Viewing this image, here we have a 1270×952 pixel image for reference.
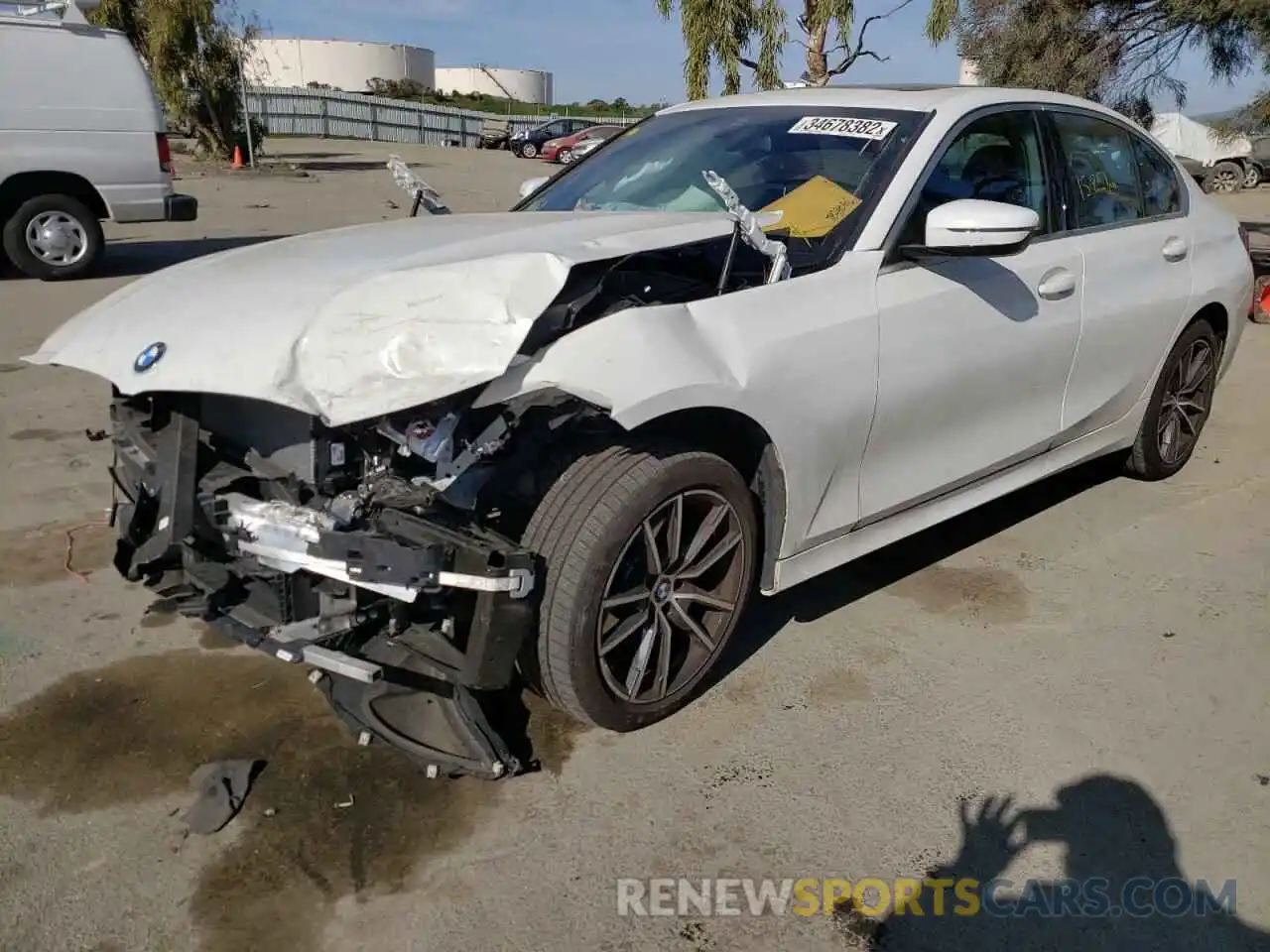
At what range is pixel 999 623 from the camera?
3818mm

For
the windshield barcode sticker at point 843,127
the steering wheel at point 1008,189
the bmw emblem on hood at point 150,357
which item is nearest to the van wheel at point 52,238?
the bmw emblem on hood at point 150,357

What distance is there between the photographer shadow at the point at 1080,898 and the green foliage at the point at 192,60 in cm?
2539

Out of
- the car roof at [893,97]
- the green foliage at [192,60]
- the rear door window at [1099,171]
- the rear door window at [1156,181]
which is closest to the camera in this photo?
the car roof at [893,97]

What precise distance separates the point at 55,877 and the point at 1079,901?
2.37 m

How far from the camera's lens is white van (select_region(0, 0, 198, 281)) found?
9.55 metres

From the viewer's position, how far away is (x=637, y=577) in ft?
9.72

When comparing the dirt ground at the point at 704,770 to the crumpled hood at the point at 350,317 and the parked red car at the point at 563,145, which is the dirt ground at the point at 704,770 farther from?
the parked red car at the point at 563,145

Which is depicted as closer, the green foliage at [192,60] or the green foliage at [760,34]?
the green foliage at [760,34]

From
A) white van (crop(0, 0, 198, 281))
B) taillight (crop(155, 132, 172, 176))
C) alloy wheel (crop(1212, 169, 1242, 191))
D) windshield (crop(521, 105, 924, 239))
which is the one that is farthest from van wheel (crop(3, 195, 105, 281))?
alloy wheel (crop(1212, 169, 1242, 191))

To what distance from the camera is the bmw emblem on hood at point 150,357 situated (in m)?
2.71

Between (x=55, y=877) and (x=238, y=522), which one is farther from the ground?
(x=238, y=522)

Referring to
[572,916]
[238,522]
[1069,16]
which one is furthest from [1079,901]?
[1069,16]

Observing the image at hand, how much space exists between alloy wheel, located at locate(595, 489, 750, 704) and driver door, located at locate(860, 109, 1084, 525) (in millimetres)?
581

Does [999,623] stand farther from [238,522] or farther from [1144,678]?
[238,522]
